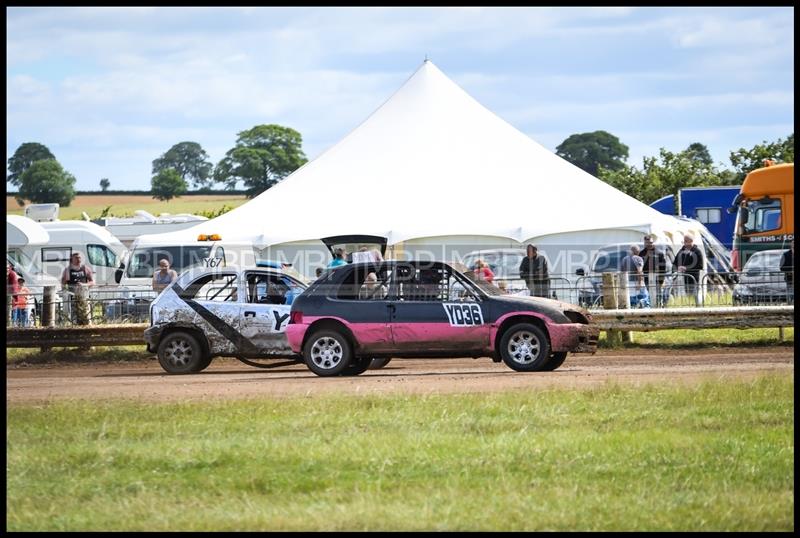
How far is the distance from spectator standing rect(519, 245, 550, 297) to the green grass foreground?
27.9 ft

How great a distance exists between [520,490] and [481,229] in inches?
794

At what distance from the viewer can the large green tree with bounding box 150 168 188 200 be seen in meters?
118

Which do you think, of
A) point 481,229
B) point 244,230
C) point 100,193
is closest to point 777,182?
point 481,229

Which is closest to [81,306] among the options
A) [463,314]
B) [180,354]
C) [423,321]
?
[180,354]

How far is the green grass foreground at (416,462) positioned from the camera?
339 inches

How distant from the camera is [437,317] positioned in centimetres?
1791

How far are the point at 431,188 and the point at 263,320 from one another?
1243cm

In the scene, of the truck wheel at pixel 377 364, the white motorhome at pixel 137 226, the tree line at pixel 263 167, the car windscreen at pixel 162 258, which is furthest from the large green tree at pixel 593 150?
the truck wheel at pixel 377 364

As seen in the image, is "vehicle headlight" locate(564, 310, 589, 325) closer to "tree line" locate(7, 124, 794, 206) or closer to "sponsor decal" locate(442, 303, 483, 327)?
"sponsor decal" locate(442, 303, 483, 327)

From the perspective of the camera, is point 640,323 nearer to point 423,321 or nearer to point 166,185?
point 423,321

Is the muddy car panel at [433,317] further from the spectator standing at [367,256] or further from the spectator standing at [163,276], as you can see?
the spectator standing at [367,256]

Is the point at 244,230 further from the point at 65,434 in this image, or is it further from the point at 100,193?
the point at 100,193

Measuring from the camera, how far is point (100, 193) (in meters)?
122

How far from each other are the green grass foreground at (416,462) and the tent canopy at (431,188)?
1536 centimetres
